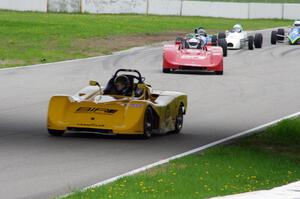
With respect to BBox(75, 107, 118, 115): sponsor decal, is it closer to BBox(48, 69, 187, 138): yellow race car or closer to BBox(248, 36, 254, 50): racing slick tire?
BBox(48, 69, 187, 138): yellow race car

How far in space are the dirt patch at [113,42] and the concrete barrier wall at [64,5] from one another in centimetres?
1526

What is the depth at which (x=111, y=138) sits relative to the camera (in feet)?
54.7

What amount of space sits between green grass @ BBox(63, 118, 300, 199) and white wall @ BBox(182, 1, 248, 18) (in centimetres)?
5483

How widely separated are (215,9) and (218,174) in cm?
5947

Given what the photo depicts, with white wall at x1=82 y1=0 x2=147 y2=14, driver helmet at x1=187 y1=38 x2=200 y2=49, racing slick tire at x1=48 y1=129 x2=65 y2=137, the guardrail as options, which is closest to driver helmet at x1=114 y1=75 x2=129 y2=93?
racing slick tire at x1=48 y1=129 x2=65 y2=137

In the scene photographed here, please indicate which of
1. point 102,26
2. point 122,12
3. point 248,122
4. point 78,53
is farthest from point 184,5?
point 248,122

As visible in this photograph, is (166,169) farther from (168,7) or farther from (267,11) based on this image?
(267,11)

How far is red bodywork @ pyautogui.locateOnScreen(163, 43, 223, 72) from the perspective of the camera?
31562 mm

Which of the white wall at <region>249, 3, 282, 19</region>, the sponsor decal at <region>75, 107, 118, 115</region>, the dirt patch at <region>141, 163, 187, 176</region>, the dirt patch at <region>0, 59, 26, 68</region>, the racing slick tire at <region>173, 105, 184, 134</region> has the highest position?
the sponsor decal at <region>75, 107, 118, 115</region>

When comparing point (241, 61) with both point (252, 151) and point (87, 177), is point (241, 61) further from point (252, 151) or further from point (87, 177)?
point (87, 177)

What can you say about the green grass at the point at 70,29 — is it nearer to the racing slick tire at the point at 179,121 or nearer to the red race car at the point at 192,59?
the red race car at the point at 192,59

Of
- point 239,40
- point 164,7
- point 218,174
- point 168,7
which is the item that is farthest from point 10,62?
point 164,7

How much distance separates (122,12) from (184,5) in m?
5.19

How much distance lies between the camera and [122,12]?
6781 cm
